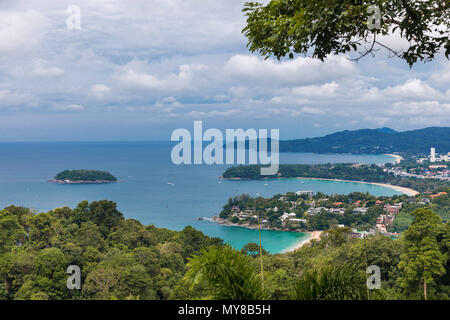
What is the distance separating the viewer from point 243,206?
113ft

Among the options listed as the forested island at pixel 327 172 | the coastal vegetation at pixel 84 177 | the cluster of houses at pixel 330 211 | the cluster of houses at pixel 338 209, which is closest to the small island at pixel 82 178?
the coastal vegetation at pixel 84 177

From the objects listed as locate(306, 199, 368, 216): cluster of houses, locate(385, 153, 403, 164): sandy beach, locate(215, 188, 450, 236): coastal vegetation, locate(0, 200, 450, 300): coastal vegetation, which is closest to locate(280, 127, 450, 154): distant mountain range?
locate(385, 153, 403, 164): sandy beach

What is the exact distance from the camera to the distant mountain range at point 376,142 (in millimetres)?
45375

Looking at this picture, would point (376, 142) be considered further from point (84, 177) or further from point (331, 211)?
point (84, 177)

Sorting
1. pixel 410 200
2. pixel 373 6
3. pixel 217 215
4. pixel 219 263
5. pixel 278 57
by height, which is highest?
pixel 373 6

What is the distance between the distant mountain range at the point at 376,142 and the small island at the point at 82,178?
2860 centimetres

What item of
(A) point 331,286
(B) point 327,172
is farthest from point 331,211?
(A) point 331,286

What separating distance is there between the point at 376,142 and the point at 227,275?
60.9 metres

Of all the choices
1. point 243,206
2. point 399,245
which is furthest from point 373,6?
point 243,206

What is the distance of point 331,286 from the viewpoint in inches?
83.1

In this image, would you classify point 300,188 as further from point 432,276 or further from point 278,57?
point 278,57

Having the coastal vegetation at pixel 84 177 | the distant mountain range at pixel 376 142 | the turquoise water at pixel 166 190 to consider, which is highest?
the distant mountain range at pixel 376 142

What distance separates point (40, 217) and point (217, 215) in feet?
72.1

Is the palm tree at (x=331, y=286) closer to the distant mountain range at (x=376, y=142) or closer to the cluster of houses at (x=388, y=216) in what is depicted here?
the cluster of houses at (x=388, y=216)
